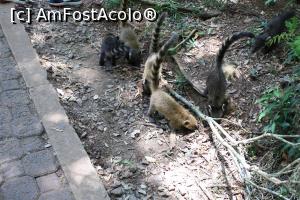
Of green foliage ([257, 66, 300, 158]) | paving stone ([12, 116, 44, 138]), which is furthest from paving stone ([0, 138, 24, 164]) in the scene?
green foliage ([257, 66, 300, 158])

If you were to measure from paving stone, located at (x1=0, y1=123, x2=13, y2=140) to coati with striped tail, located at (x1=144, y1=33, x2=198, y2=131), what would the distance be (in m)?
1.43

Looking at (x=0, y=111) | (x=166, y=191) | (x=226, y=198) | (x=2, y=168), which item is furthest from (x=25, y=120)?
(x=226, y=198)

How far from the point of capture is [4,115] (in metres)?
4.42

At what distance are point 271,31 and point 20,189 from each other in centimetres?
332

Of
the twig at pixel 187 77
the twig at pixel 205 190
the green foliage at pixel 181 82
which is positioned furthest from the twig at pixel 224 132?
the green foliage at pixel 181 82

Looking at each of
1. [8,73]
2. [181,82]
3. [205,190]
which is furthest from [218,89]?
[8,73]

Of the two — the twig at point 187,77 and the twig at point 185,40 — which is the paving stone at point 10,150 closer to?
the twig at point 187,77

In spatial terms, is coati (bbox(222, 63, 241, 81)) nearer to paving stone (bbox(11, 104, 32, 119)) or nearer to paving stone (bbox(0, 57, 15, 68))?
paving stone (bbox(11, 104, 32, 119))

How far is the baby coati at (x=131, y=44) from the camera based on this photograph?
5.21 m

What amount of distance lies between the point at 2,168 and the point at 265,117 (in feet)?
8.35

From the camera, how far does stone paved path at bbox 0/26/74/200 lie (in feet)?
12.0

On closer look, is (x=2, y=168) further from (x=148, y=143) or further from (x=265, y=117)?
(x=265, y=117)

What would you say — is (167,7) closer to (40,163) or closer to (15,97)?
(15,97)

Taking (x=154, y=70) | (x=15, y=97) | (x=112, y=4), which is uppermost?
(x=112, y=4)
